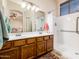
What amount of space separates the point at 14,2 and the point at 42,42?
1.57m

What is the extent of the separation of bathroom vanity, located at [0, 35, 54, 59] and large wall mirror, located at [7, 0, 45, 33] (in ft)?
1.72

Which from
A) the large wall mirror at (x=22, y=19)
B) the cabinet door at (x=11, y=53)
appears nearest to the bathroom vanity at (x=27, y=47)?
the cabinet door at (x=11, y=53)

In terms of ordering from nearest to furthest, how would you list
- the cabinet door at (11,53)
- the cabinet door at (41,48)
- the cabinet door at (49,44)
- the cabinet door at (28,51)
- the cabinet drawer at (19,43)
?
the cabinet door at (11,53), the cabinet drawer at (19,43), the cabinet door at (28,51), the cabinet door at (41,48), the cabinet door at (49,44)

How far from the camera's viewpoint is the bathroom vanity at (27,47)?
2.25m

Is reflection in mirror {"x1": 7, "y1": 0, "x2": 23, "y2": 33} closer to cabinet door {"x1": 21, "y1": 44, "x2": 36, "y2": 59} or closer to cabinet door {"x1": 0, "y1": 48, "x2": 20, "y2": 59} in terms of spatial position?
cabinet door {"x1": 21, "y1": 44, "x2": 36, "y2": 59}

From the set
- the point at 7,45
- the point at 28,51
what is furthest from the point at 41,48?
the point at 7,45

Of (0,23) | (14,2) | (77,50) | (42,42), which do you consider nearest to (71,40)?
(77,50)

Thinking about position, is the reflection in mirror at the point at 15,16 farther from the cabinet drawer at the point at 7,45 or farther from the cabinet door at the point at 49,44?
the cabinet door at the point at 49,44

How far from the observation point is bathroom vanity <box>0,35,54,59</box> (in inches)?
88.7

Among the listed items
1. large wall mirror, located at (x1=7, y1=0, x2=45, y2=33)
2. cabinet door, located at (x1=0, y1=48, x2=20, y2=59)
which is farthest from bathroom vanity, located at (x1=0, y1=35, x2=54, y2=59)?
large wall mirror, located at (x1=7, y1=0, x2=45, y2=33)

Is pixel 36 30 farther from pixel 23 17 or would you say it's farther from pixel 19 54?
pixel 19 54

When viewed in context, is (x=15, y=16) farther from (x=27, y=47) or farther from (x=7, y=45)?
(x=7, y=45)

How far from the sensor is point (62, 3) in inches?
194

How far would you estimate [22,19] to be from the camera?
134 inches
